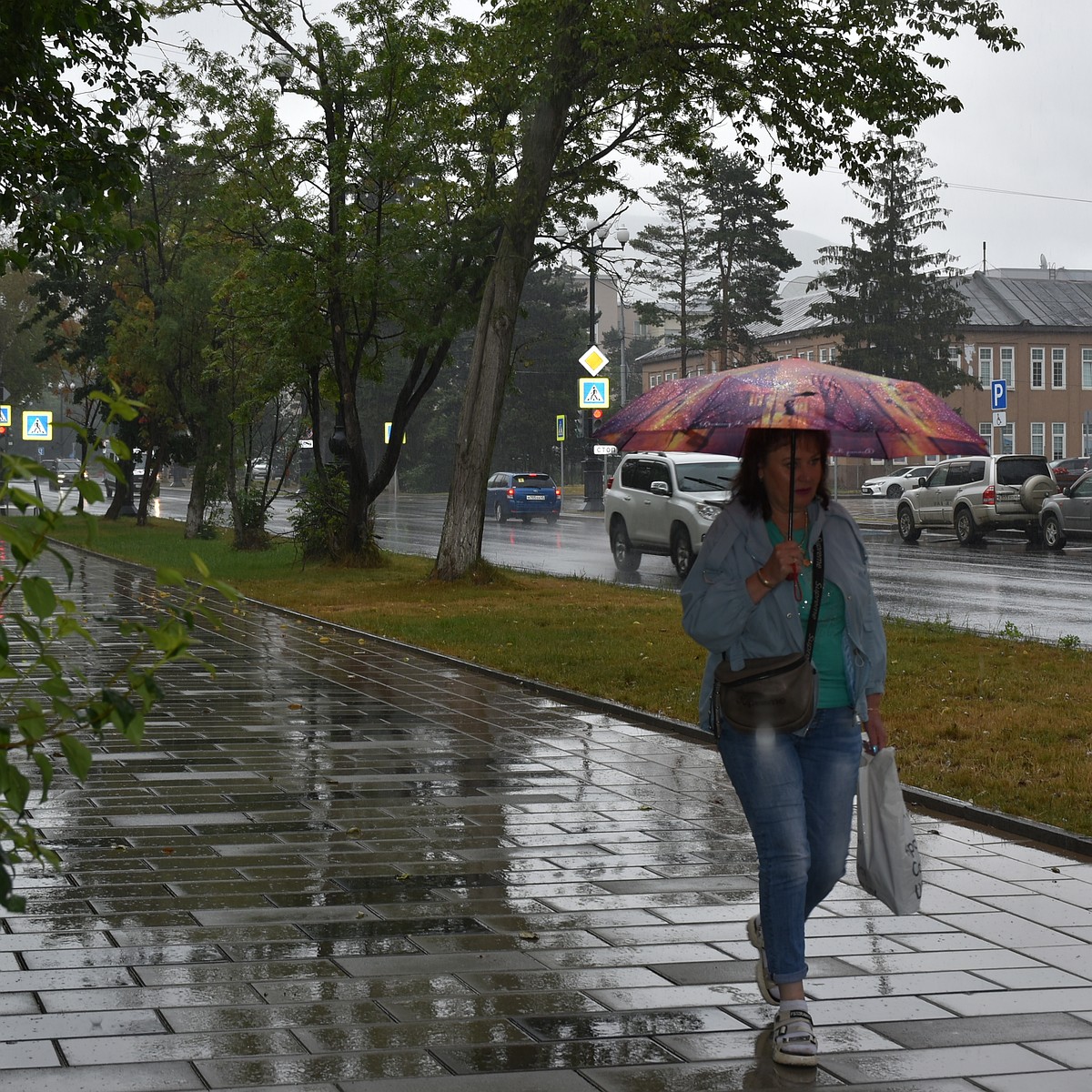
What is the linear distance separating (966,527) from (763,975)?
101 feet

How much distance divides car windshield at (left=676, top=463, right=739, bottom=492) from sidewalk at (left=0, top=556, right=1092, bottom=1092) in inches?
674

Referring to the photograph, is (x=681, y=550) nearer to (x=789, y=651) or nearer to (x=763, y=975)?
(x=763, y=975)

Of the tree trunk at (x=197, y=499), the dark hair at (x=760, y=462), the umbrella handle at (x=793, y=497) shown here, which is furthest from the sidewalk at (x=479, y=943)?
the tree trunk at (x=197, y=499)

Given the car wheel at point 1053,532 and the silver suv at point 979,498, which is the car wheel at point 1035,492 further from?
the car wheel at point 1053,532

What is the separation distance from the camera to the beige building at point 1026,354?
292 ft

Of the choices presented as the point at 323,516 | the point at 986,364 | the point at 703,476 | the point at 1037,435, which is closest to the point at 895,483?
the point at 986,364

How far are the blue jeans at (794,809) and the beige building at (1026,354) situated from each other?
276 ft

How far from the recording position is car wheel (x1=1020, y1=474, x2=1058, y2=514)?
109ft

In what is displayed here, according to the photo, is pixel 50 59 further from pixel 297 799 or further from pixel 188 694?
pixel 297 799

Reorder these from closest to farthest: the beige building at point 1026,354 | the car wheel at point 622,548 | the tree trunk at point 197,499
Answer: the car wheel at point 622,548 → the tree trunk at point 197,499 → the beige building at point 1026,354

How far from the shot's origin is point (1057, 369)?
9088 centimetres

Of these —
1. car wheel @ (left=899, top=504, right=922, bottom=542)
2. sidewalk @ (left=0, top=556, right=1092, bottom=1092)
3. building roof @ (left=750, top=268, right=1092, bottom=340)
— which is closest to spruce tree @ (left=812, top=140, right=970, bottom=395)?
building roof @ (left=750, top=268, right=1092, bottom=340)

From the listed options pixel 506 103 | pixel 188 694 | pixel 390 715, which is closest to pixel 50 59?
pixel 188 694

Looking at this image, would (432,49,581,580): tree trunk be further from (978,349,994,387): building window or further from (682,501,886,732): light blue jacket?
(978,349,994,387): building window
